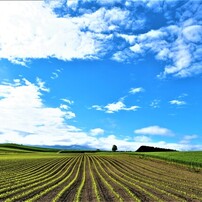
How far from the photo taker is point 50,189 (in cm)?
2083

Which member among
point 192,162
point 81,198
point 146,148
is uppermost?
point 146,148

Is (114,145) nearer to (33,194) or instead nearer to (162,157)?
(162,157)

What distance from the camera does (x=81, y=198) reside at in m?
17.5

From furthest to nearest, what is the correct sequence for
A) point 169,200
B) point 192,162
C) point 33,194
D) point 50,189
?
point 192,162
point 50,189
point 33,194
point 169,200

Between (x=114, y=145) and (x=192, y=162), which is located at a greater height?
(x=114, y=145)

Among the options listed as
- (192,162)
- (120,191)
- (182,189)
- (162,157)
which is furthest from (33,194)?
(162,157)

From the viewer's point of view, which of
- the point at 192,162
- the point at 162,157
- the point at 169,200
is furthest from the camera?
the point at 162,157

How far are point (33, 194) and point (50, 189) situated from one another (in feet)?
6.42

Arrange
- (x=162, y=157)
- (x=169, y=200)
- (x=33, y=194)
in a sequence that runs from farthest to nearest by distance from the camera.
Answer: (x=162, y=157) → (x=33, y=194) → (x=169, y=200)

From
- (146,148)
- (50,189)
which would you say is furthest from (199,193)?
(146,148)

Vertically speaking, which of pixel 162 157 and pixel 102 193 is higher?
pixel 162 157

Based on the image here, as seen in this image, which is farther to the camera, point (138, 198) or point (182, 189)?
point (182, 189)

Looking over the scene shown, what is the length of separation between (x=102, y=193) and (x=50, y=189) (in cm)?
358

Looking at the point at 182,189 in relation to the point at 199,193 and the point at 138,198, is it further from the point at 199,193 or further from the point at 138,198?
the point at 138,198
